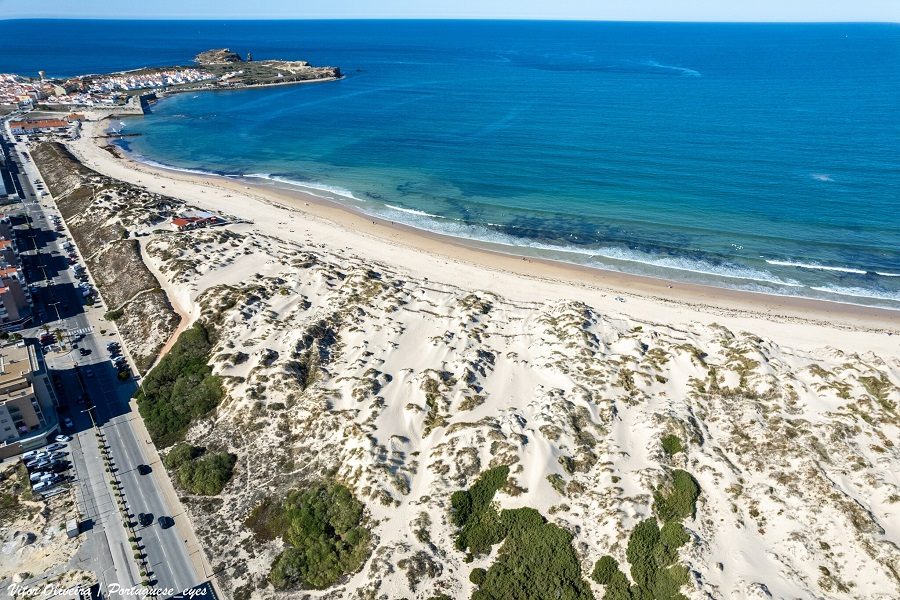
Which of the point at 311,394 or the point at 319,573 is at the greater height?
the point at 311,394

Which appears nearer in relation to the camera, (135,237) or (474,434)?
(474,434)

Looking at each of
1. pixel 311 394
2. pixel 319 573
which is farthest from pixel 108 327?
pixel 319 573

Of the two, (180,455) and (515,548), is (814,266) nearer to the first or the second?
(515,548)

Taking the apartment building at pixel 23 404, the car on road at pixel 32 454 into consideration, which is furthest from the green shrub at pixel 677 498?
the apartment building at pixel 23 404

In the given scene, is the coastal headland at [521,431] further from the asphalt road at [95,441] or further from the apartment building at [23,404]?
the apartment building at [23,404]

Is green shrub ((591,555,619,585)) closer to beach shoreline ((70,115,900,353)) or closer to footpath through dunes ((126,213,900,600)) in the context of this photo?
footpath through dunes ((126,213,900,600))

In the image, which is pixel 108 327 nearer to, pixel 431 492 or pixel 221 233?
pixel 221 233
